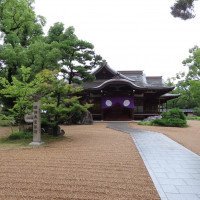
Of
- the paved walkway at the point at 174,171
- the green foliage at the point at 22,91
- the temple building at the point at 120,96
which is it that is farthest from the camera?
the temple building at the point at 120,96

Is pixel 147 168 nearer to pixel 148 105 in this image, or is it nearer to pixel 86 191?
pixel 86 191

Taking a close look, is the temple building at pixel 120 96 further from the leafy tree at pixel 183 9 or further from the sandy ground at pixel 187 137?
the leafy tree at pixel 183 9

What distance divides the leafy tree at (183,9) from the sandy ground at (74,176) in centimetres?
515

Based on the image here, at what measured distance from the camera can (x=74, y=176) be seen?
3.87 metres

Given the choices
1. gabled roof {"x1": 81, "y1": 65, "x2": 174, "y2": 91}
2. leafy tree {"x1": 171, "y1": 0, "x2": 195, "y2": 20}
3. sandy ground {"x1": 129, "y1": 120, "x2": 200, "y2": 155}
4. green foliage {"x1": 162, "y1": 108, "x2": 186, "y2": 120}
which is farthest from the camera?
gabled roof {"x1": 81, "y1": 65, "x2": 174, "y2": 91}

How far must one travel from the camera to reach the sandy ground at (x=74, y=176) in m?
3.09

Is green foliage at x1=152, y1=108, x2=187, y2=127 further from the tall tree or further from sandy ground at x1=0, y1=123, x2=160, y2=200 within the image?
the tall tree

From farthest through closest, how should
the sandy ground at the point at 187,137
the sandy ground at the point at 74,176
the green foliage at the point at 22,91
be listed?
the green foliage at the point at 22,91 → the sandy ground at the point at 187,137 → the sandy ground at the point at 74,176

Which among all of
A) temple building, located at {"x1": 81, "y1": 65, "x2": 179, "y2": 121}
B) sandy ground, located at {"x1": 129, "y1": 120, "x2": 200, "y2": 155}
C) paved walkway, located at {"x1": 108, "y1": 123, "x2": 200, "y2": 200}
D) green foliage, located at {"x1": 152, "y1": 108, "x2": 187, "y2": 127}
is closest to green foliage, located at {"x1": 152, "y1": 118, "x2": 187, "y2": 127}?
green foliage, located at {"x1": 152, "y1": 108, "x2": 187, "y2": 127}

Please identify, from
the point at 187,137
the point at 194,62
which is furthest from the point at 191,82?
the point at 187,137

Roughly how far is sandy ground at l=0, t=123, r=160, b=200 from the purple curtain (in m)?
14.0

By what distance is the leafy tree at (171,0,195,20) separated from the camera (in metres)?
6.00

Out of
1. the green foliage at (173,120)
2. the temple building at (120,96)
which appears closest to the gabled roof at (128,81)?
the temple building at (120,96)

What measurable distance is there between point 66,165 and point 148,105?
61.3ft
